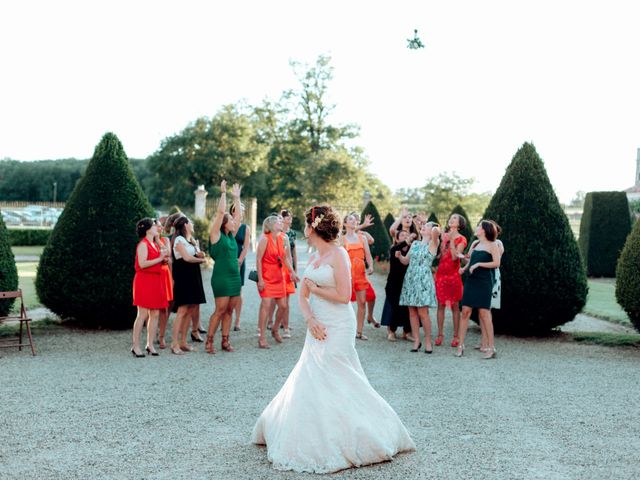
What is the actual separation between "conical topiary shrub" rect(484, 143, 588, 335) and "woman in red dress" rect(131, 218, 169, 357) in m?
4.70

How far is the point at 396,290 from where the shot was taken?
9273 mm

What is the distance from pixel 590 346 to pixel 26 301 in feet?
35.5

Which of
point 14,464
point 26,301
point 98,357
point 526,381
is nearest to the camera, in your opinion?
point 14,464

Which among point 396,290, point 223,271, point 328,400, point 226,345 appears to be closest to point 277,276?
point 223,271

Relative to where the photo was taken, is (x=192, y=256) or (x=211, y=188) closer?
(x=192, y=256)

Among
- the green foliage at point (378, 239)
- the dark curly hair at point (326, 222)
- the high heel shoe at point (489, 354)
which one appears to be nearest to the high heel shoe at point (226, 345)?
the high heel shoe at point (489, 354)

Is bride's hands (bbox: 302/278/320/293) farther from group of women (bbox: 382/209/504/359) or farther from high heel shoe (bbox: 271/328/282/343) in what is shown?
high heel shoe (bbox: 271/328/282/343)

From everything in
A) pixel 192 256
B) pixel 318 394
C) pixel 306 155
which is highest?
pixel 306 155

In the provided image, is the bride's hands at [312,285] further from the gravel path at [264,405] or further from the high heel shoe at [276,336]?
the high heel shoe at [276,336]

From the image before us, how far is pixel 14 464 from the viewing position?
4.37 meters

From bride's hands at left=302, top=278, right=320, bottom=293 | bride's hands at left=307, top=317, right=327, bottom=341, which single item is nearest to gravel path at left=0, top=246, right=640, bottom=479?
bride's hands at left=307, top=317, right=327, bottom=341

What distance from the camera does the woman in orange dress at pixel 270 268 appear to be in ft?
28.7

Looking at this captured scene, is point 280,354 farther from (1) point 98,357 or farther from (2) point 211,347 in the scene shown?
(1) point 98,357

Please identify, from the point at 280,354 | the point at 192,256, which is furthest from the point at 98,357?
the point at 280,354
